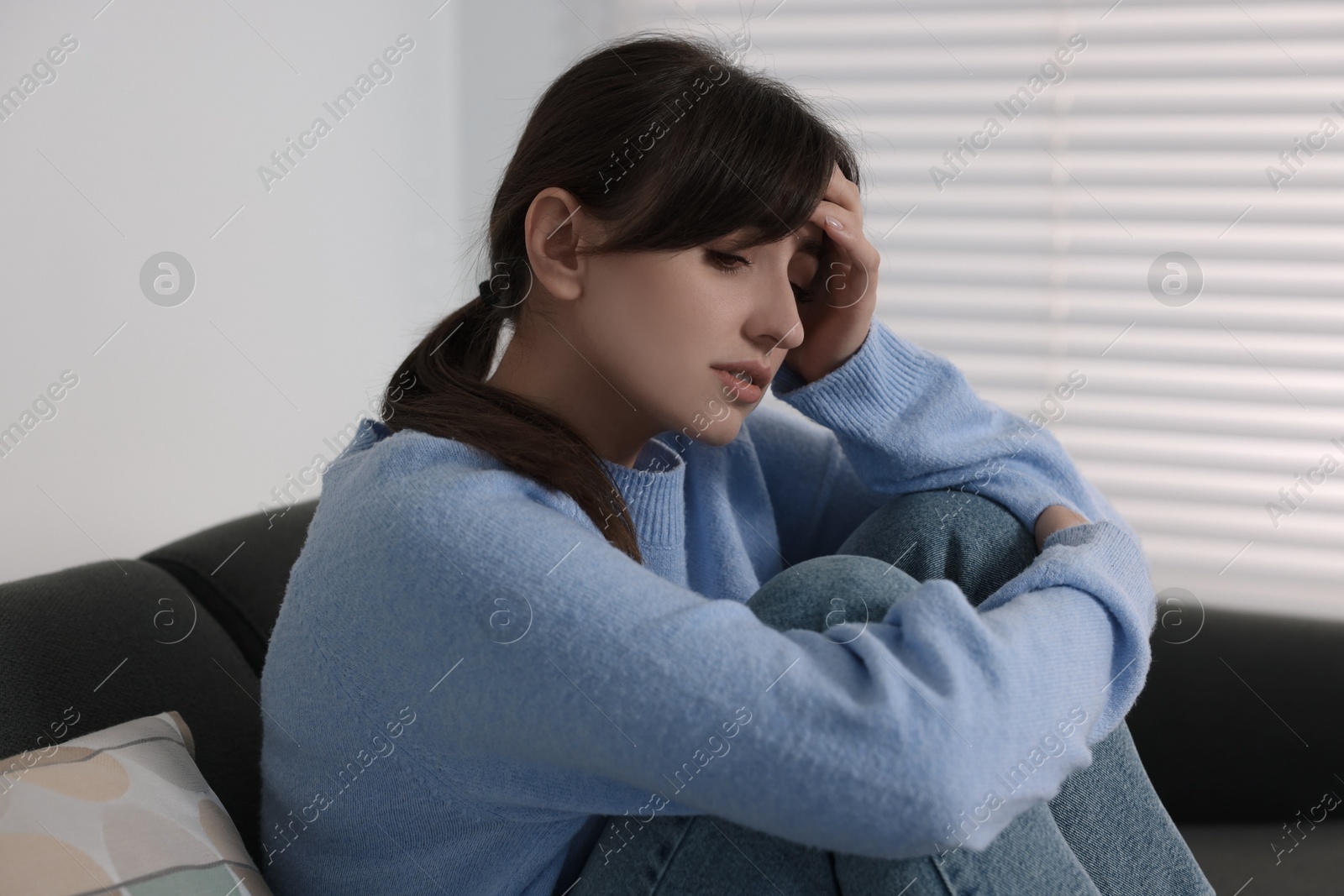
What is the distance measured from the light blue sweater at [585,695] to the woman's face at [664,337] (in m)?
0.18

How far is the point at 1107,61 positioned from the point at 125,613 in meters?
1.78

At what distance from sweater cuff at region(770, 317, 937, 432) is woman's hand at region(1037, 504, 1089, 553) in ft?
0.60

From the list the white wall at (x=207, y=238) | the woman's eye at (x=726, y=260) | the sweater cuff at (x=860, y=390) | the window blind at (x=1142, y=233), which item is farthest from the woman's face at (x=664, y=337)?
the window blind at (x=1142, y=233)

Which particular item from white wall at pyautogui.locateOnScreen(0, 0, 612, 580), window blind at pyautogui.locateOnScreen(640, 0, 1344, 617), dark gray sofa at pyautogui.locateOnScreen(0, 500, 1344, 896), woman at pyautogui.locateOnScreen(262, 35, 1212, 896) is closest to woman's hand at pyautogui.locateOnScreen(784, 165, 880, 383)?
woman at pyautogui.locateOnScreen(262, 35, 1212, 896)

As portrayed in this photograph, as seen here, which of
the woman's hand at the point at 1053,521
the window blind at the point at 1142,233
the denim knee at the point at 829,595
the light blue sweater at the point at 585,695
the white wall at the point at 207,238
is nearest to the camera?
the light blue sweater at the point at 585,695

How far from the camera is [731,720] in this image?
639 mm

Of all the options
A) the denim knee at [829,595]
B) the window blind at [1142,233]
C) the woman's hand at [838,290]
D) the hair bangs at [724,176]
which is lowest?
the window blind at [1142,233]

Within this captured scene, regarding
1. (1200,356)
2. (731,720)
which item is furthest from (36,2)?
(1200,356)

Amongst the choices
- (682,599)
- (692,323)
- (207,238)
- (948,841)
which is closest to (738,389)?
(692,323)

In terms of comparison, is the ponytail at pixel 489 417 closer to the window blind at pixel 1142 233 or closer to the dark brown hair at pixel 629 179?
the dark brown hair at pixel 629 179

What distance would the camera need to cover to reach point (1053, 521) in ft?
3.43

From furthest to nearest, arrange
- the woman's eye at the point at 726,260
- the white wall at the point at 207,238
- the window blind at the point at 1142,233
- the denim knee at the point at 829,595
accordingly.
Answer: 1. the window blind at the point at 1142,233
2. the white wall at the point at 207,238
3. the woman's eye at the point at 726,260
4. the denim knee at the point at 829,595

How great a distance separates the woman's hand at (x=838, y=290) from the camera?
3.33 ft

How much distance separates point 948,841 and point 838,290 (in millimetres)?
585
